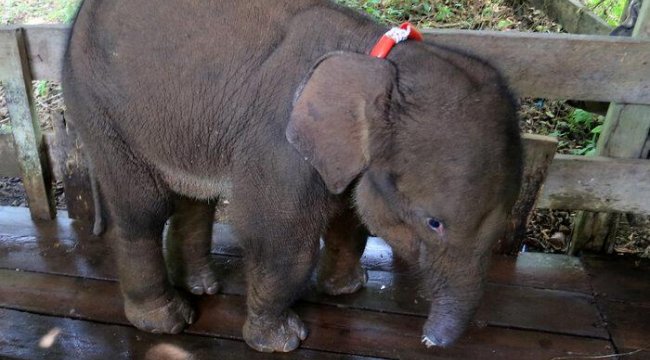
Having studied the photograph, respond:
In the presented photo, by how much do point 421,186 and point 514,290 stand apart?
1.28 metres

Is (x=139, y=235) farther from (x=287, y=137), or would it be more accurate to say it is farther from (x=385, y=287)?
(x=385, y=287)

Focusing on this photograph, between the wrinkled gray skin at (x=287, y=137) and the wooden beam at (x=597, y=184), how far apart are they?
43.8 inches

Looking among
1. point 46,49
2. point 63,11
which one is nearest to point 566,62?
point 46,49

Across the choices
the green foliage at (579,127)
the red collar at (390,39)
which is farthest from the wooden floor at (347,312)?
the green foliage at (579,127)

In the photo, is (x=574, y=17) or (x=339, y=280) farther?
(x=574, y=17)

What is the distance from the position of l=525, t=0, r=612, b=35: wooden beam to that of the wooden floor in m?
1.64

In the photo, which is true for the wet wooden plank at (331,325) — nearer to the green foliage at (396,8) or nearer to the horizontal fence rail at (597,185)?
the horizontal fence rail at (597,185)

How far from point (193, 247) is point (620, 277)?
191cm

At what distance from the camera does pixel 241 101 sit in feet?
6.31

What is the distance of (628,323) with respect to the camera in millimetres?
2582

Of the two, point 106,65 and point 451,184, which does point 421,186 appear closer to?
point 451,184

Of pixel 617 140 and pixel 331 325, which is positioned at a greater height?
pixel 617 140

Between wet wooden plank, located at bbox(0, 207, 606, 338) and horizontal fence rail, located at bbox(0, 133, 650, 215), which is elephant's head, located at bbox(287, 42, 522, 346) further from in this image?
horizontal fence rail, located at bbox(0, 133, 650, 215)

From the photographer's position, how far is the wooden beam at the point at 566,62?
2484mm
